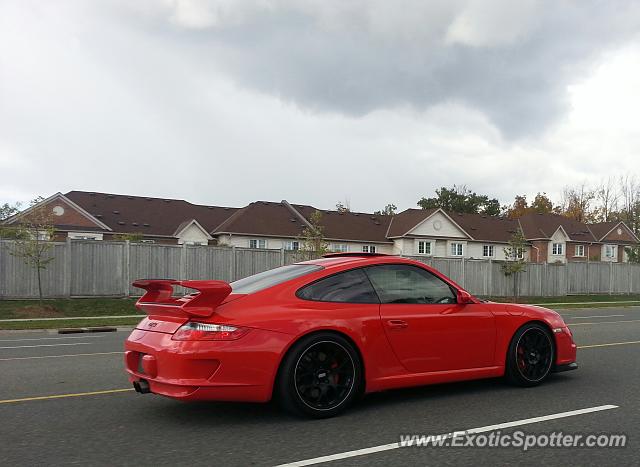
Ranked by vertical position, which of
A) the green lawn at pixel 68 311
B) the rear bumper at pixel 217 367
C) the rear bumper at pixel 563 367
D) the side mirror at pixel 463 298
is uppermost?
the side mirror at pixel 463 298

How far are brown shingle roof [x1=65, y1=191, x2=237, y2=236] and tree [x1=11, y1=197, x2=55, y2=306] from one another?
21053 millimetres

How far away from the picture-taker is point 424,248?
169ft

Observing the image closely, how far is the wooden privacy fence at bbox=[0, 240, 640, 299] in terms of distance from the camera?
74.3ft

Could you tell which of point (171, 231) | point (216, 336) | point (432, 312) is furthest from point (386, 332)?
point (171, 231)

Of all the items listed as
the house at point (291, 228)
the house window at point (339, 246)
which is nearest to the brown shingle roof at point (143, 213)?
the house at point (291, 228)

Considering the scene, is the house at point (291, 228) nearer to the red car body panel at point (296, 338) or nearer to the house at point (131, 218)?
the house at point (131, 218)

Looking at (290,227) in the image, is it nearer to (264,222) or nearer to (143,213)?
(264,222)

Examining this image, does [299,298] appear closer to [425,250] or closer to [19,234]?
[19,234]

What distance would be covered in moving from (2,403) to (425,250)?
47.3 m

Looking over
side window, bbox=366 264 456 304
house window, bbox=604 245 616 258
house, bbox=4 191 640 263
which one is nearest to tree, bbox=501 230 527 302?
house, bbox=4 191 640 263

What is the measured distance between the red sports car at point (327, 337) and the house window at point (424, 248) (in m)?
45.0

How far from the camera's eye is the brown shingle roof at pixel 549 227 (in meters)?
61.2

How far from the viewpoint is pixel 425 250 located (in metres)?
51.7

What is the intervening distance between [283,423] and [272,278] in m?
1.45
